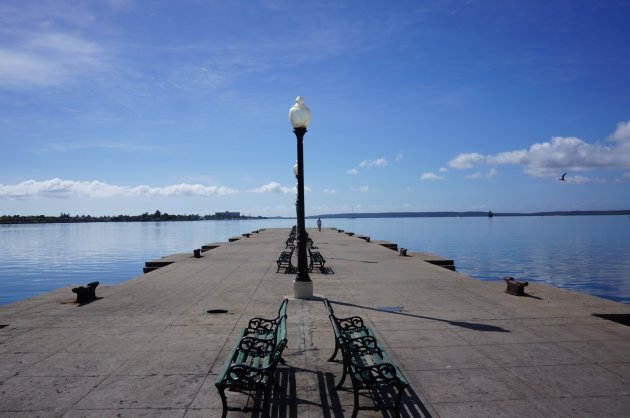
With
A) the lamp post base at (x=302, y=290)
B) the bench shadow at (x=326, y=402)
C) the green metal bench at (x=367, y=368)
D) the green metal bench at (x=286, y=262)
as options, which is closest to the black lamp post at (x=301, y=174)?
the lamp post base at (x=302, y=290)

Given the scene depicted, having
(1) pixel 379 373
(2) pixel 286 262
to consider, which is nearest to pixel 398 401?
(1) pixel 379 373

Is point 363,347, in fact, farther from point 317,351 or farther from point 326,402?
point 317,351

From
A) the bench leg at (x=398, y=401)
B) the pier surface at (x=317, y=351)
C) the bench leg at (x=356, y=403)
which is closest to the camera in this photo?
the bench leg at (x=398, y=401)

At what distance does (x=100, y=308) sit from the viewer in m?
11.2

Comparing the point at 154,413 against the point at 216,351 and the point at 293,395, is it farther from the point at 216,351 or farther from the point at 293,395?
the point at 216,351

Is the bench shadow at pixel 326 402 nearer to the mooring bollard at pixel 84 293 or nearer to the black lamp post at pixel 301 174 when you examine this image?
the black lamp post at pixel 301 174

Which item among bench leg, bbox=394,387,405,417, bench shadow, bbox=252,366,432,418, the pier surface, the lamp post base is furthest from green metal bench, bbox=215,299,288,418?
the lamp post base

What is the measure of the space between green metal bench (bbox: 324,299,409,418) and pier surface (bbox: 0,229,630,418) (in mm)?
291

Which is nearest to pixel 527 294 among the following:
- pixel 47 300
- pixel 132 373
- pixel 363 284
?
pixel 363 284

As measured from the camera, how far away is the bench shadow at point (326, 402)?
17.3 ft

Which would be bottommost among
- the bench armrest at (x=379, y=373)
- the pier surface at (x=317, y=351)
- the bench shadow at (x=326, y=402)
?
the bench shadow at (x=326, y=402)

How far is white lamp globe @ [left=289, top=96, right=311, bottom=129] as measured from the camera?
39.7 ft

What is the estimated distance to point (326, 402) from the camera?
18.3 feet

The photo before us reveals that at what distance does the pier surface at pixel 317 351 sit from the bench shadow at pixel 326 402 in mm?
24
